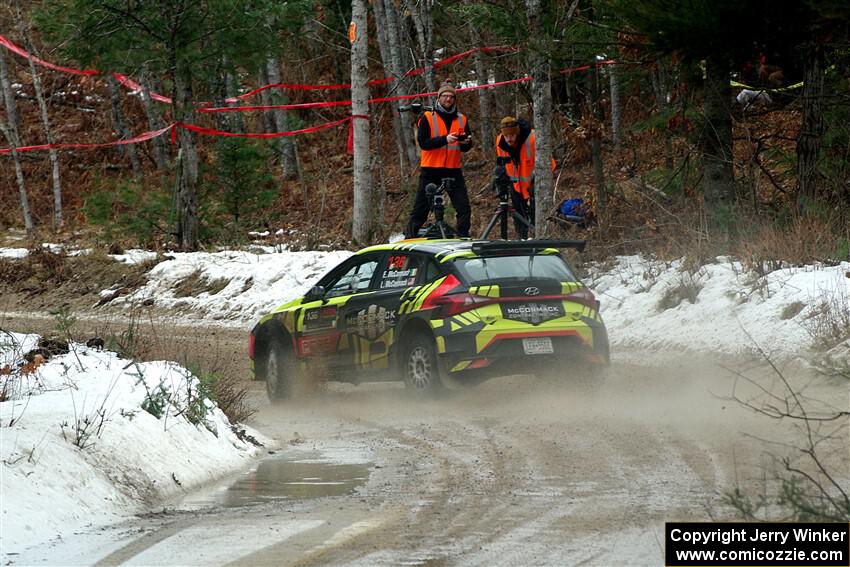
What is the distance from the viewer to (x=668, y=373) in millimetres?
11703

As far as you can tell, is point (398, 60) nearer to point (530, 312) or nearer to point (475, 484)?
point (530, 312)

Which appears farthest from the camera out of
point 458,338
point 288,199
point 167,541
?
point 288,199

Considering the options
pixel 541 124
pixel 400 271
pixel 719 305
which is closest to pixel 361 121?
pixel 541 124

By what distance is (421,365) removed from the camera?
1080cm

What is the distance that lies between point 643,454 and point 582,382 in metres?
2.92

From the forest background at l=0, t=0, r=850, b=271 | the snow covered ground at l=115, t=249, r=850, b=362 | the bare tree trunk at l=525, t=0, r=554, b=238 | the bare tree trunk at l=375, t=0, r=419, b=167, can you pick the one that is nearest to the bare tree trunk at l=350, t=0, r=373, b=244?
the forest background at l=0, t=0, r=850, b=271

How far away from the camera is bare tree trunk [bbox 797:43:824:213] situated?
607 inches

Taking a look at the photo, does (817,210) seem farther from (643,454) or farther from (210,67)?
(210,67)

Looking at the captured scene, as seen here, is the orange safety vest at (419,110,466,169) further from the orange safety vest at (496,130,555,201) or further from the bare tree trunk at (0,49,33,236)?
the bare tree trunk at (0,49,33,236)

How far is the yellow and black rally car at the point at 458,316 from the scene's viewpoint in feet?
34.2

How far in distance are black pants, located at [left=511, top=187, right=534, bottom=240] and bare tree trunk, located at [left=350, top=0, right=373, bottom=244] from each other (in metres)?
3.50

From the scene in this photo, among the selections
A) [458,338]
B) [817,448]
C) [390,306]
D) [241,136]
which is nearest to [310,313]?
[390,306]

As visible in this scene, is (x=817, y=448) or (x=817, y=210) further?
(x=817, y=210)

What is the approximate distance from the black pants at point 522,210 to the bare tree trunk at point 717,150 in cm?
278
